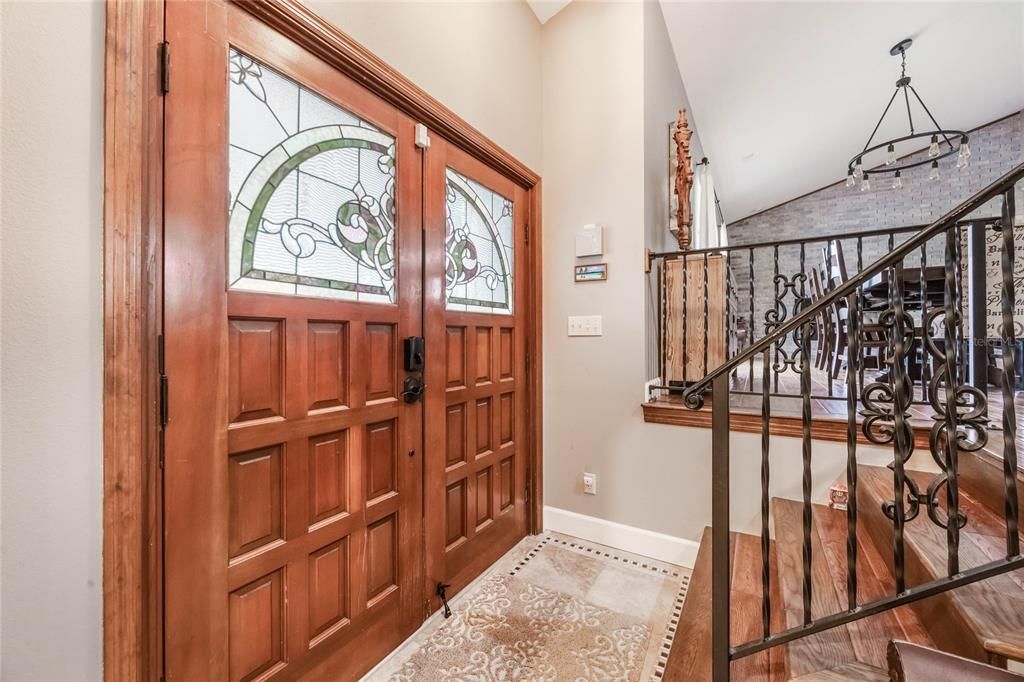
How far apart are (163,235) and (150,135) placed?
233 millimetres

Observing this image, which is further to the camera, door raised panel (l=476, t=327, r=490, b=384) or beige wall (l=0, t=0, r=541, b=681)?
door raised panel (l=476, t=327, r=490, b=384)

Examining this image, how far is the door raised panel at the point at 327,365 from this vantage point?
1.31 m

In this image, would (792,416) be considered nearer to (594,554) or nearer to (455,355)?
(594,554)

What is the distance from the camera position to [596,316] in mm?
2400

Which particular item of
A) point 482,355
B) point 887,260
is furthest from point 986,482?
point 482,355

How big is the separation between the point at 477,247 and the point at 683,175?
1.41m

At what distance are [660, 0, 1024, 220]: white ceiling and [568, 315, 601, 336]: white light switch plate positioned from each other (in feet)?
7.82

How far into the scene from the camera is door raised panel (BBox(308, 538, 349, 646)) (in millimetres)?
1309

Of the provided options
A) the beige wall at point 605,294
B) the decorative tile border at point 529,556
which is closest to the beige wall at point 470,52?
the beige wall at point 605,294

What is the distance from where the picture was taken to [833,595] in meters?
1.34

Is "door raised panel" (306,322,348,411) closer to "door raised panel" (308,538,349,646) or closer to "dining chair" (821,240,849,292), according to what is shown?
"door raised panel" (308,538,349,646)

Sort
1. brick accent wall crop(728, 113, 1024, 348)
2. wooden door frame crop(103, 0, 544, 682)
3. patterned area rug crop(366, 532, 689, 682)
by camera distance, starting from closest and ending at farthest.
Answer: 1. wooden door frame crop(103, 0, 544, 682)
2. patterned area rug crop(366, 532, 689, 682)
3. brick accent wall crop(728, 113, 1024, 348)

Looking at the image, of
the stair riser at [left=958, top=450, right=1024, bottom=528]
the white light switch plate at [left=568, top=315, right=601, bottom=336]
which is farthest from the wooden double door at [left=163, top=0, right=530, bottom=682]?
the stair riser at [left=958, top=450, right=1024, bottom=528]

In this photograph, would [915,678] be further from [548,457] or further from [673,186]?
[673,186]
